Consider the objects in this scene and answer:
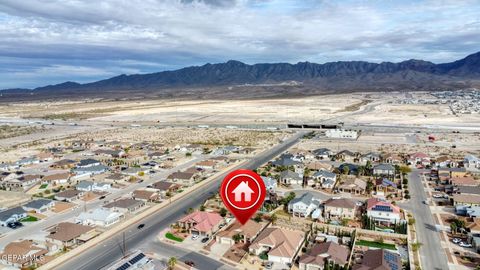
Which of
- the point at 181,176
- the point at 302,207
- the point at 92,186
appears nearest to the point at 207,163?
the point at 181,176

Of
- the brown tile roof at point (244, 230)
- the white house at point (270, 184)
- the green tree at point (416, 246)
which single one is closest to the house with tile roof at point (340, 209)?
the green tree at point (416, 246)

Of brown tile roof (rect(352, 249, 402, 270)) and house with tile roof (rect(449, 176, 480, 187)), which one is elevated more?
brown tile roof (rect(352, 249, 402, 270))

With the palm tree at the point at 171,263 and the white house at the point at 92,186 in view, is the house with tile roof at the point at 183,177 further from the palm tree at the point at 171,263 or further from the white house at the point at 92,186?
the palm tree at the point at 171,263

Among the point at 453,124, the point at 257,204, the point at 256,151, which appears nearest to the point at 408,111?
the point at 453,124

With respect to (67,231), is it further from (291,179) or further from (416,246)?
(416,246)

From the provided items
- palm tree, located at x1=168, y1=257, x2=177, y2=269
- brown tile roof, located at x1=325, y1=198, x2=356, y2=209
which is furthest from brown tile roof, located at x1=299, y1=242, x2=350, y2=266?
palm tree, located at x1=168, y1=257, x2=177, y2=269

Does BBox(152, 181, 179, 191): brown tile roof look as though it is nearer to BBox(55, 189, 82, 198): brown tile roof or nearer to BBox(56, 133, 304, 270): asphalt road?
BBox(56, 133, 304, 270): asphalt road

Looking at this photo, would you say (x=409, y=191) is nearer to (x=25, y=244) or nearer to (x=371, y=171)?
(x=371, y=171)

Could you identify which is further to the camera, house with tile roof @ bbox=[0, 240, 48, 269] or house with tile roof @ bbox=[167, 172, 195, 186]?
house with tile roof @ bbox=[167, 172, 195, 186]
